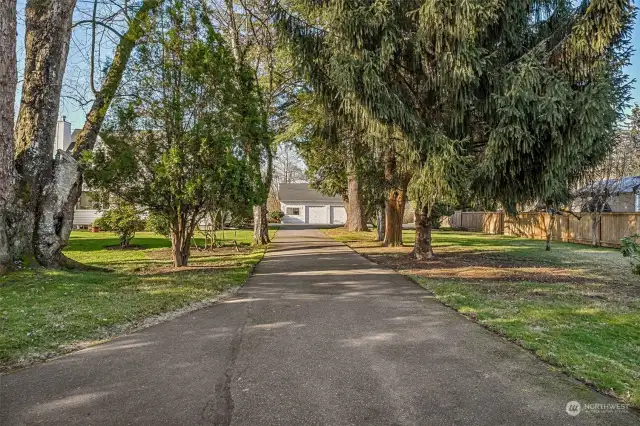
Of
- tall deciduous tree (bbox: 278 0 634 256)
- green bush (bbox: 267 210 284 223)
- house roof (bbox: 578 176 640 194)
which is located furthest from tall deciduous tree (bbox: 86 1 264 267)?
green bush (bbox: 267 210 284 223)

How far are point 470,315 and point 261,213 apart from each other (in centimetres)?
1448

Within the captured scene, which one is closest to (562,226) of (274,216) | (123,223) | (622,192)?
(622,192)

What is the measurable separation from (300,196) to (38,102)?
41.1 meters

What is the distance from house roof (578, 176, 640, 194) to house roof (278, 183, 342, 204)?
32193mm

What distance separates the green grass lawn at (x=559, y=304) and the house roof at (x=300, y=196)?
119 ft

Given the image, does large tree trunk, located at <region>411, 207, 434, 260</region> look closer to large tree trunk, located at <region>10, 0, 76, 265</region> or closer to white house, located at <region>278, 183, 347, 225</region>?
large tree trunk, located at <region>10, 0, 76, 265</region>

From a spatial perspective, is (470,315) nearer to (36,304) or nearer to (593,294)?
(593,294)

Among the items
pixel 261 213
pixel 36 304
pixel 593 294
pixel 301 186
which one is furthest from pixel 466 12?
pixel 301 186

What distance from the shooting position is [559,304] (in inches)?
268

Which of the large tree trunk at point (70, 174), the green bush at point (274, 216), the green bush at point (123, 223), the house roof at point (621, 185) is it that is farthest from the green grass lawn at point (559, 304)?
the green bush at point (274, 216)

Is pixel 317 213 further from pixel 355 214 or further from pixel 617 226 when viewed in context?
pixel 617 226

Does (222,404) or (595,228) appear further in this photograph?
(595,228)

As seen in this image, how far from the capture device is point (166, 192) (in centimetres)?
983

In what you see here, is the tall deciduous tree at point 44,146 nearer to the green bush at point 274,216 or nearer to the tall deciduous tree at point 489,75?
the tall deciduous tree at point 489,75
